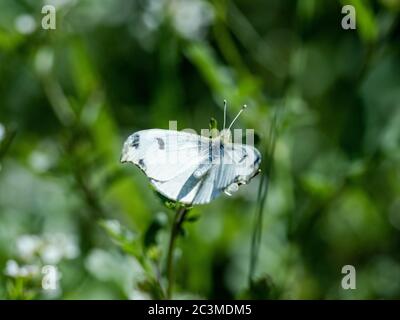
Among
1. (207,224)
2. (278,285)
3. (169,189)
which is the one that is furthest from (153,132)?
(207,224)

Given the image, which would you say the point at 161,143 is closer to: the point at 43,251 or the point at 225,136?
the point at 225,136

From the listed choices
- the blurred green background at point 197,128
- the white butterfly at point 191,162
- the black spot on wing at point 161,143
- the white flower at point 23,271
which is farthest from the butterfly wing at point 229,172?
the white flower at point 23,271

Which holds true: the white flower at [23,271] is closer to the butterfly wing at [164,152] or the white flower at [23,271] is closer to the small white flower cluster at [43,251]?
the small white flower cluster at [43,251]

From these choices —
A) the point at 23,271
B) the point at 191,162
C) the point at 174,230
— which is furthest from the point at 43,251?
the point at 191,162

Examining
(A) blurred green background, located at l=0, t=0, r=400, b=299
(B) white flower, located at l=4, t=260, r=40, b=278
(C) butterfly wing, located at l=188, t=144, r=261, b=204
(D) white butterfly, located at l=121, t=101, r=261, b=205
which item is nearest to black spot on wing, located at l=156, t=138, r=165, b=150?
(D) white butterfly, located at l=121, t=101, r=261, b=205

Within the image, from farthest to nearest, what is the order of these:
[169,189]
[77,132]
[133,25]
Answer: [133,25]
[77,132]
[169,189]

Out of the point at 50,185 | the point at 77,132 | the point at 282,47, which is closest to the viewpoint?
Answer: the point at 77,132

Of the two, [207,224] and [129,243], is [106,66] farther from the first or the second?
[129,243]
